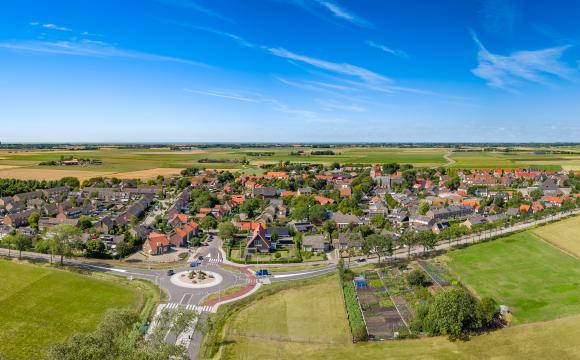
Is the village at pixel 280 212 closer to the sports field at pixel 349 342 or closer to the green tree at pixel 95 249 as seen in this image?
the green tree at pixel 95 249

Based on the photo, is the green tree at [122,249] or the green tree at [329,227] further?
the green tree at [329,227]

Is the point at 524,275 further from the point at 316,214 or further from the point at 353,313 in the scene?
the point at 316,214

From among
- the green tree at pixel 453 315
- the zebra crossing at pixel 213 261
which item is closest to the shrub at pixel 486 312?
the green tree at pixel 453 315

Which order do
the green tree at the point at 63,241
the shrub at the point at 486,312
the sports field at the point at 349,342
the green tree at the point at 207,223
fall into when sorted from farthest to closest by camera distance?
the green tree at the point at 207,223
the green tree at the point at 63,241
the shrub at the point at 486,312
the sports field at the point at 349,342

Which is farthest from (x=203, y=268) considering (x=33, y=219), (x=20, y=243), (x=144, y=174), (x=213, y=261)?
(x=144, y=174)

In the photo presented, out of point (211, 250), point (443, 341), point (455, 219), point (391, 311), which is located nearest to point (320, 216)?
point (211, 250)

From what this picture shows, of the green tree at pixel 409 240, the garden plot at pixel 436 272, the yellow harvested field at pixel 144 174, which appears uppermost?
the yellow harvested field at pixel 144 174

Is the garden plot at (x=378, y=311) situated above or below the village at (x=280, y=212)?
below

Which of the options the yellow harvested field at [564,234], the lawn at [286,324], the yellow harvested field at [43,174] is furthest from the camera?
the yellow harvested field at [43,174]

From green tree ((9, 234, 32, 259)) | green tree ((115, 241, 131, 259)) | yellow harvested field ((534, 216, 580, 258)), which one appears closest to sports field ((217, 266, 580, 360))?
yellow harvested field ((534, 216, 580, 258))
